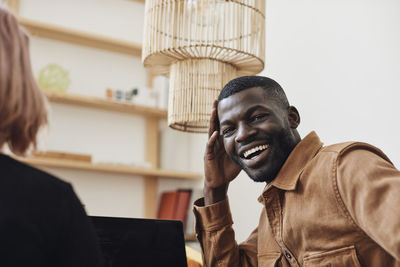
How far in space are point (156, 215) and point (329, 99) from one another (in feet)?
4.91

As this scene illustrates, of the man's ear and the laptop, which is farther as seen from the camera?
the man's ear

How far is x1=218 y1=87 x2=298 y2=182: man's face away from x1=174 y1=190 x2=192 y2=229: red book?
5.20 feet

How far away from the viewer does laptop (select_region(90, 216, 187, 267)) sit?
100cm

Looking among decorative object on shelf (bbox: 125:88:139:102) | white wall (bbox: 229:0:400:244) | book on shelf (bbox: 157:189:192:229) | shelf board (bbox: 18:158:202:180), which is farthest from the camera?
decorative object on shelf (bbox: 125:88:139:102)

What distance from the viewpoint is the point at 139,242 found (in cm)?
103

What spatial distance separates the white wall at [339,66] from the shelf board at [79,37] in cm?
103

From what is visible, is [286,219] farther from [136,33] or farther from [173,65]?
[136,33]

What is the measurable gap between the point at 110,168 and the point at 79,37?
863mm

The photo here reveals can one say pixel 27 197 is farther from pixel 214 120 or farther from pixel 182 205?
pixel 182 205

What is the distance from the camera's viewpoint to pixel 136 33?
9.99ft

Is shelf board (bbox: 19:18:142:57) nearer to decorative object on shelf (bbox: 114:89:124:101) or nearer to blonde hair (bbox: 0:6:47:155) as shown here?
decorative object on shelf (bbox: 114:89:124:101)

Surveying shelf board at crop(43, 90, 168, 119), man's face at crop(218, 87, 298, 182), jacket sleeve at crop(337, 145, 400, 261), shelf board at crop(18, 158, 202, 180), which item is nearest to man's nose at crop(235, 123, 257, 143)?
man's face at crop(218, 87, 298, 182)

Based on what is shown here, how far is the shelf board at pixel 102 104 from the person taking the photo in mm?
2584

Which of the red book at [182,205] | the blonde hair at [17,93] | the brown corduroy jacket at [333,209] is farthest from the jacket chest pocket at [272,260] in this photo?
the red book at [182,205]
